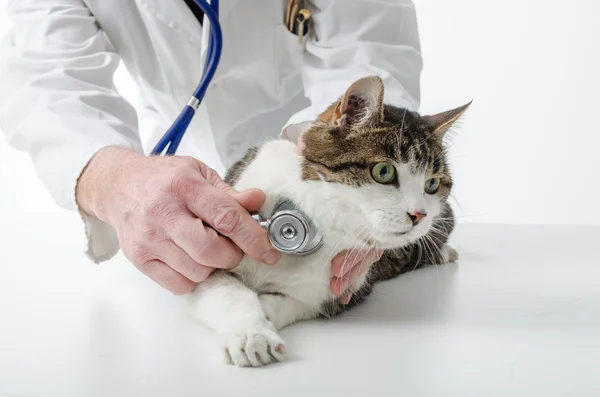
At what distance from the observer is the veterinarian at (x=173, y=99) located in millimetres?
1064

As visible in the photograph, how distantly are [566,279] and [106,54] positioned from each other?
4.40ft

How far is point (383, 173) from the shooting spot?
3.57 feet

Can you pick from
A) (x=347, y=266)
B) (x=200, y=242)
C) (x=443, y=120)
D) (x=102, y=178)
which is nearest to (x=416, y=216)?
(x=347, y=266)

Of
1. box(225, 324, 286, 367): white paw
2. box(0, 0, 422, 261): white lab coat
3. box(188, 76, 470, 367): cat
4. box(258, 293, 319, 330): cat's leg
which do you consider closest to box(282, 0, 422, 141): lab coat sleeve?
box(0, 0, 422, 261): white lab coat

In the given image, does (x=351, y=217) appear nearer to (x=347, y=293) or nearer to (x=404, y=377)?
(x=347, y=293)

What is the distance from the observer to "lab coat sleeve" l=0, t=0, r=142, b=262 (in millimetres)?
1285

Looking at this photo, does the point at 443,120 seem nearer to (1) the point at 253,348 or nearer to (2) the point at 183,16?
(1) the point at 253,348

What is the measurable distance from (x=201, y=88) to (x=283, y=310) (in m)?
0.62

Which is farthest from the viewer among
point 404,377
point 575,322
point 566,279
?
point 566,279

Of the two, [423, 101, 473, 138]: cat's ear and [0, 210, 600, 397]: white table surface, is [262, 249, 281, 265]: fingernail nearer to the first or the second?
[0, 210, 600, 397]: white table surface

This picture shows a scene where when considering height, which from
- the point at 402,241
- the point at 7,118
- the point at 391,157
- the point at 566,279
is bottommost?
the point at 566,279

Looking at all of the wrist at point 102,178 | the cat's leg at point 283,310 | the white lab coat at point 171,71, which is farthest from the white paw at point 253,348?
the white lab coat at point 171,71

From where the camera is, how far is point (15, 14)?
62.2 inches

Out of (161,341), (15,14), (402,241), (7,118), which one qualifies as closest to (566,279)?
(402,241)
